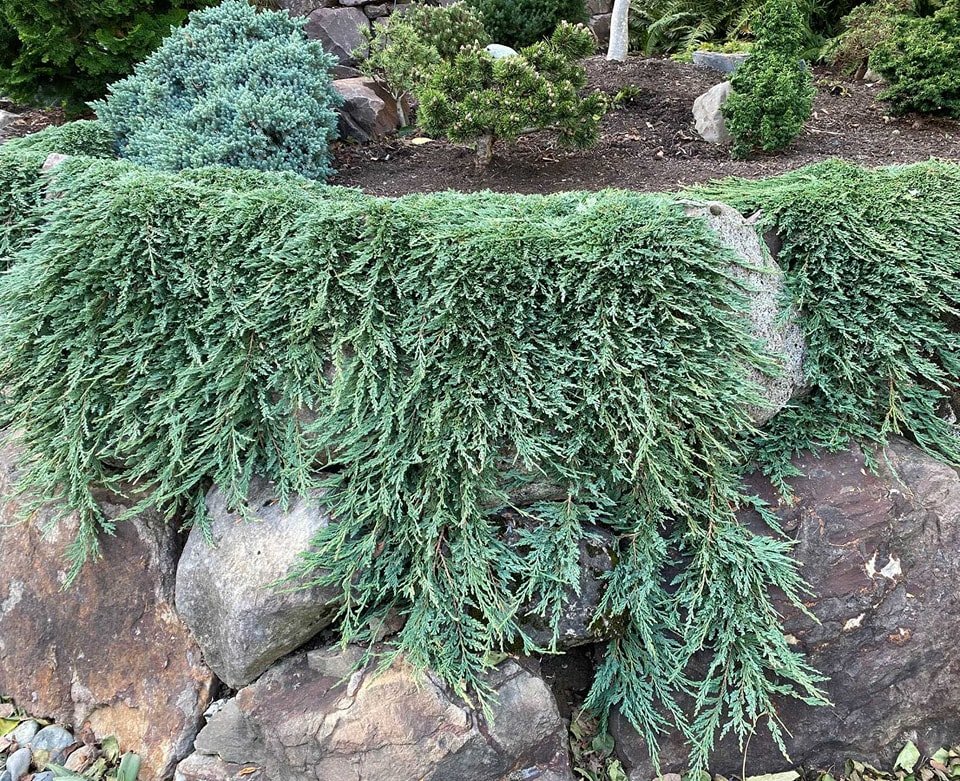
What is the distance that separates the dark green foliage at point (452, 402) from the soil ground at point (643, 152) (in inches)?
62.6

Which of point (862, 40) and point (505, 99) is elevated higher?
point (505, 99)

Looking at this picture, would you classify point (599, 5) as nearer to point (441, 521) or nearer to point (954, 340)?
point (954, 340)

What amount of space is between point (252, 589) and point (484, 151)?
3096 millimetres

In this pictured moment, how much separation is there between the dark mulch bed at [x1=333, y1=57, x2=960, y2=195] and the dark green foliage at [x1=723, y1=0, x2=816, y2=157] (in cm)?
16

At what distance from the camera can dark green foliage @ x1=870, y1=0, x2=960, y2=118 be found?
4473mm

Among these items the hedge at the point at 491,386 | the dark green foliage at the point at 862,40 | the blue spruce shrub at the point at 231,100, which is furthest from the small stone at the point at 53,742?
the dark green foliage at the point at 862,40

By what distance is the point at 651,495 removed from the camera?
8.26 ft

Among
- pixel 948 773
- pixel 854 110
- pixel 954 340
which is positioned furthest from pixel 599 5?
pixel 948 773

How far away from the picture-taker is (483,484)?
248 centimetres

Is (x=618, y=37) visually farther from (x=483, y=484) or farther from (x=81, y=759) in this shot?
(x=81, y=759)

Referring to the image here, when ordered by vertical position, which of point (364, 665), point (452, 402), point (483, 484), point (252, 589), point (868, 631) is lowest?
point (868, 631)

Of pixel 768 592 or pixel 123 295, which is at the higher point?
pixel 123 295

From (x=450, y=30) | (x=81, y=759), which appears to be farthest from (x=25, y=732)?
(x=450, y=30)

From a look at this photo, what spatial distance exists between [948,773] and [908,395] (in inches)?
63.0
